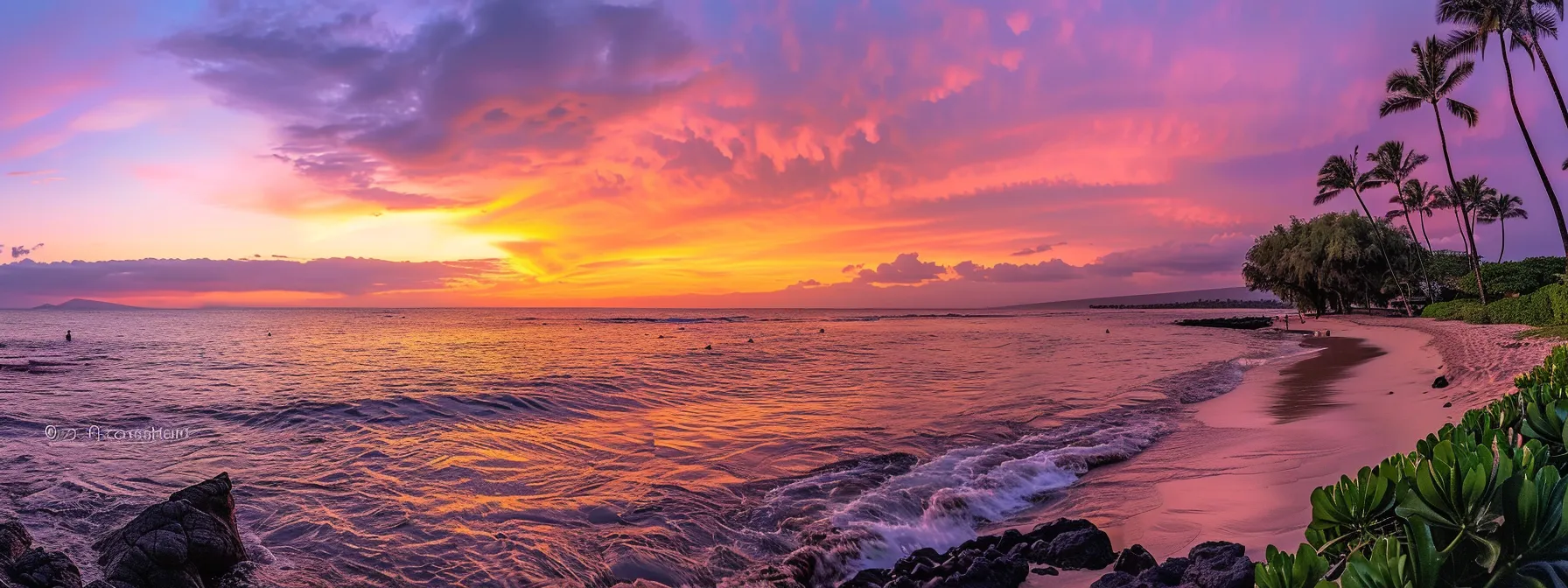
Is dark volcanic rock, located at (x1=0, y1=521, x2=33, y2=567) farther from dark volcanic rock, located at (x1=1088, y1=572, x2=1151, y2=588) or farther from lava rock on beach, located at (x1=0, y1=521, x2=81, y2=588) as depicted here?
dark volcanic rock, located at (x1=1088, y1=572, x2=1151, y2=588)

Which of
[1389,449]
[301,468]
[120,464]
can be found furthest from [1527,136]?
[120,464]

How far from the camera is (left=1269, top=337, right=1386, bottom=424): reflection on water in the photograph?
13.0 meters

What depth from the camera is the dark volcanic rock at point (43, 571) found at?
4.73 m

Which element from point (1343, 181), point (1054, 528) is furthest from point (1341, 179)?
point (1054, 528)

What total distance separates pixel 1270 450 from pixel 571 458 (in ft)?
34.2

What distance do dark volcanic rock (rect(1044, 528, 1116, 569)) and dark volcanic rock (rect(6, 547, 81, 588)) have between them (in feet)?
24.9

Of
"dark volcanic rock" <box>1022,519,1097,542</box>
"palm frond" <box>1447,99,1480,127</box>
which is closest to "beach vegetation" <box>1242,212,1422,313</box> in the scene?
"palm frond" <box>1447,99,1480,127</box>

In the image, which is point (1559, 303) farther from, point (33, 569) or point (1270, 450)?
→ point (33, 569)

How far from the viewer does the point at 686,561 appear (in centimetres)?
647

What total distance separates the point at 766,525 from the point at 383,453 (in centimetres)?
736

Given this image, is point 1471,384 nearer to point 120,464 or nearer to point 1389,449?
point 1389,449

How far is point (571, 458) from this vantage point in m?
10.7

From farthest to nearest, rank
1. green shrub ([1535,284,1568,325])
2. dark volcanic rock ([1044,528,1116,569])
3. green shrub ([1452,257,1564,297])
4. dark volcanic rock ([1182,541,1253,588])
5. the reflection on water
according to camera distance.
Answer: green shrub ([1452,257,1564,297]) → green shrub ([1535,284,1568,325]) → the reflection on water → dark volcanic rock ([1044,528,1116,569]) → dark volcanic rock ([1182,541,1253,588])

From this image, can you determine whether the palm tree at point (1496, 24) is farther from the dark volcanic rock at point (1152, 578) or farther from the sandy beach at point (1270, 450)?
the dark volcanic rock at point (1152, 578)
